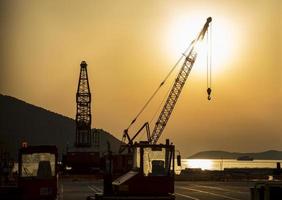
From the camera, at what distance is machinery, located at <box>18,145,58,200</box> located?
88.2 feet

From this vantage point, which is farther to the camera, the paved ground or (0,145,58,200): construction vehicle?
the paved ground

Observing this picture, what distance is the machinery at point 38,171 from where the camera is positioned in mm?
26891

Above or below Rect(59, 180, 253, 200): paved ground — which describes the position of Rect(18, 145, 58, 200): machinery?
above

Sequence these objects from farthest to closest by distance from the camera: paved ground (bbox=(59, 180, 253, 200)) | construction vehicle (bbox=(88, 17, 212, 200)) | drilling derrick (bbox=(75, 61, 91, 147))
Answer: drilling derrick (bbox=(75, 61, 91, 147)) < paved ground (bbox=(59, 180, 253, 200)) < construction vehicle (bbox=(88, 17, 212, 200))

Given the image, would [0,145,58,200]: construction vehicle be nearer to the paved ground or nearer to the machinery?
the machinery

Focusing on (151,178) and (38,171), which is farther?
(38,171)

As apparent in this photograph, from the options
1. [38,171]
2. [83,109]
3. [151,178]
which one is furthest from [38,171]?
[83,109]

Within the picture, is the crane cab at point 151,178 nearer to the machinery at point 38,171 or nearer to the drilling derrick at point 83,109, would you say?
the machinery at point 38,171

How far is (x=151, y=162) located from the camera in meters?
24.6

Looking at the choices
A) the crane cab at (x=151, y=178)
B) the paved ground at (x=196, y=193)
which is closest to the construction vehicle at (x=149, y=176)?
the crane cab at (x=151, y=178)

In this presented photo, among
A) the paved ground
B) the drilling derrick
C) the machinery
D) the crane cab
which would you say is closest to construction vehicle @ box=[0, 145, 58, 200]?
the machinery

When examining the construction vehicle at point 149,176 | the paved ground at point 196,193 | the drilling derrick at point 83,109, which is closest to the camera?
the construction vehicle at point 149,176

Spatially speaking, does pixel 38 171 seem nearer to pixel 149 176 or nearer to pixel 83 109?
pixel 149 176

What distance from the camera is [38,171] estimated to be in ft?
89.4
